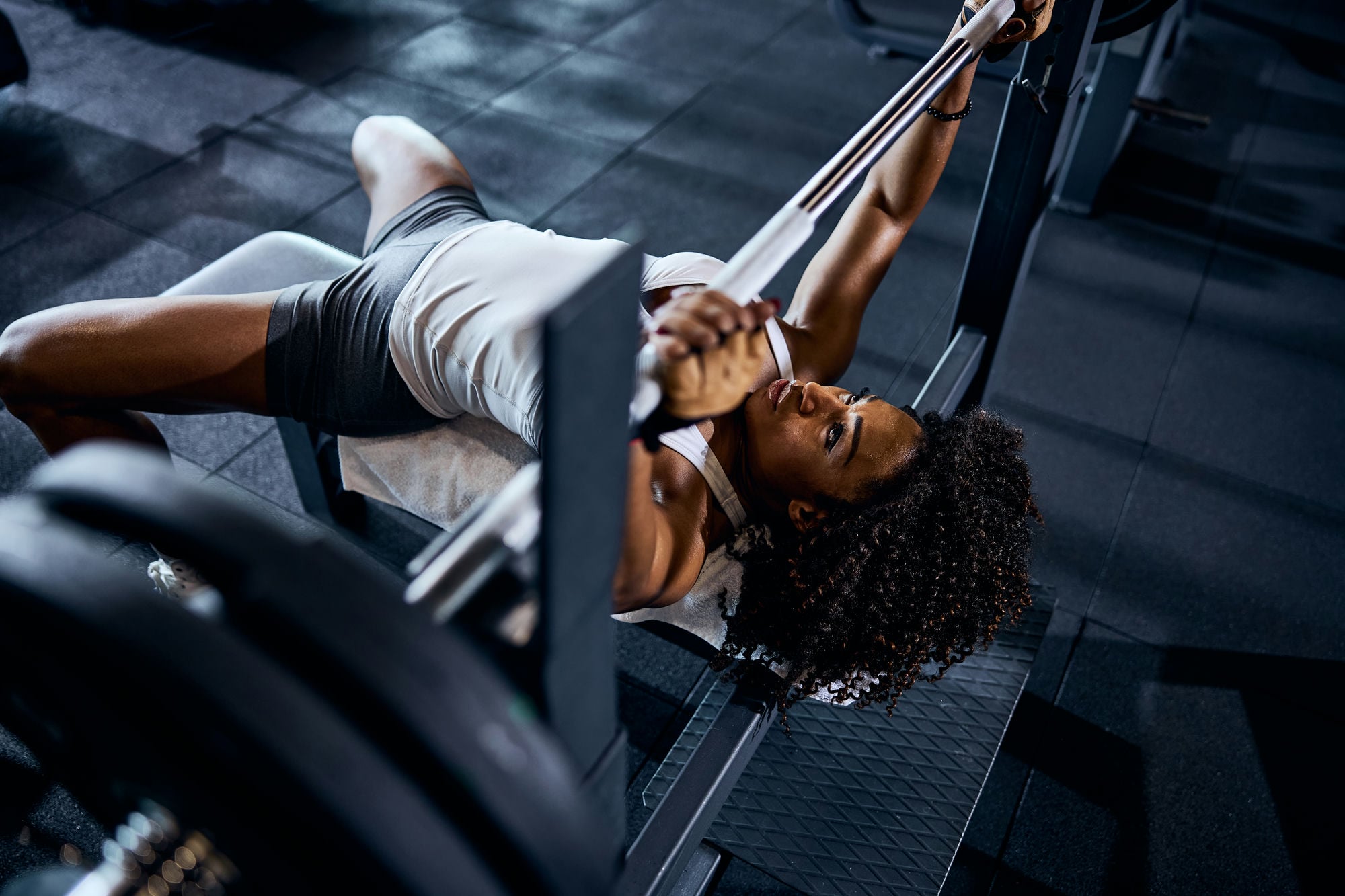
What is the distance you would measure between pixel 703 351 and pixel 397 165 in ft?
4.11

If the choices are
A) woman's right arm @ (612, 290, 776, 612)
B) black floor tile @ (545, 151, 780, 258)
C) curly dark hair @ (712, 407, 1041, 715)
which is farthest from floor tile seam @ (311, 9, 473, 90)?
woman's right arm @ (612, 290, 776, 612)

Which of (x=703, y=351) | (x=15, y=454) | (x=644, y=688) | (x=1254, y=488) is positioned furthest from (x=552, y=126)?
(x=703, y=351)

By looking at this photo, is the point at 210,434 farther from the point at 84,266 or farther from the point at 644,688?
the point at 644,688

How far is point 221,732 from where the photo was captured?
43 cm

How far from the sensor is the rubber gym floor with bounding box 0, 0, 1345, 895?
69.1 inches

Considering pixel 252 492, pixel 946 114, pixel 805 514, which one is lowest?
pixel 252 492

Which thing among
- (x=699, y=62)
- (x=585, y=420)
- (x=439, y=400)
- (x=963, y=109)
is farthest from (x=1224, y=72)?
(x=585, y=420)

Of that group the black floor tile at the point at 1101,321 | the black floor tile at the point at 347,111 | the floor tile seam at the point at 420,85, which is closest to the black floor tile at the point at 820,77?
the black floor tile at the point at 1101,321

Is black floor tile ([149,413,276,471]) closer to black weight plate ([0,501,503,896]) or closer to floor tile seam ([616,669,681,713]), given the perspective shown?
floor tile seam ([616,669,681,713])

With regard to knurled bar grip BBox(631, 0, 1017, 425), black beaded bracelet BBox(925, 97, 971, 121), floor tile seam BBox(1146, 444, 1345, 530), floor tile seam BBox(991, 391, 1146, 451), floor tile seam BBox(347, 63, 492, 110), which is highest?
knurled bar grip BBox(631, 0, 1017, 425)

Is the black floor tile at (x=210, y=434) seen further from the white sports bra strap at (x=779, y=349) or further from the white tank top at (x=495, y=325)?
the white sports bra strap at (x=779, y=349)

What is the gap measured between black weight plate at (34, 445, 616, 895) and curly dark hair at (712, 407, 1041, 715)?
0.78 m

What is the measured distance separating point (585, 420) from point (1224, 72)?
4297mm

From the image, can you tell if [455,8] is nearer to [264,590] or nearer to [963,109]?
[963,109]
